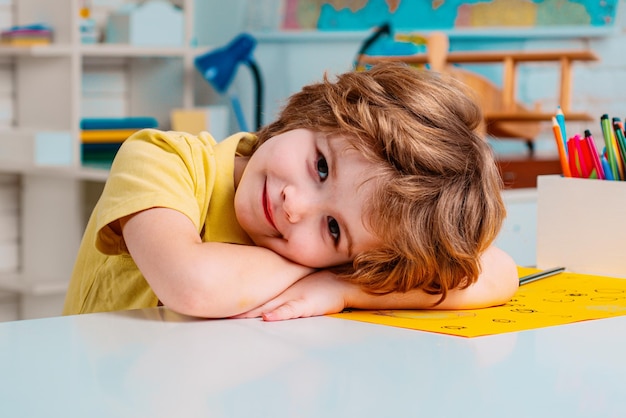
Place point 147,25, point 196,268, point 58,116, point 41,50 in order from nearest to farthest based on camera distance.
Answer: point 196,268
point 41,50
point 58,116
point 147,25

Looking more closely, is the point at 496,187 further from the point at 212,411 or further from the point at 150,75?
the point at 150,75

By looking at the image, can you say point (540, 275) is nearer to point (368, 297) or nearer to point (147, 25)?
point (368, 297)

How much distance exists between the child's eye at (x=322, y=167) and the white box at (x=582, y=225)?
0.36 metres

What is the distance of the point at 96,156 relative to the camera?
8.46 ft

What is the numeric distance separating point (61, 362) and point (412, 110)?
0.41 metres

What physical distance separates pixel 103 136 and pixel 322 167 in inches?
70.5

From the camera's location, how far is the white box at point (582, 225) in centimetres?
107

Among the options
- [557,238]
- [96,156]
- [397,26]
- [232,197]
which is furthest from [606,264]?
[96,156]

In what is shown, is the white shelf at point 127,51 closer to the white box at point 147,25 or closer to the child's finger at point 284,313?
the white box at point 147,25

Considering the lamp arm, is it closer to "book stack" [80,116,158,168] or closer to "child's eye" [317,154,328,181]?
"book stack" [80,116,158,168]

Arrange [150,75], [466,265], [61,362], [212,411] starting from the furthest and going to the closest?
[150,75] < [466,265] < [61,362] < [212,411]

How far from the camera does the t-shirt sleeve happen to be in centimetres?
86

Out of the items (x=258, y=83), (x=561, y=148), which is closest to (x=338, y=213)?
(x=561, y=148)

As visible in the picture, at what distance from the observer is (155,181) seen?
879 mm
